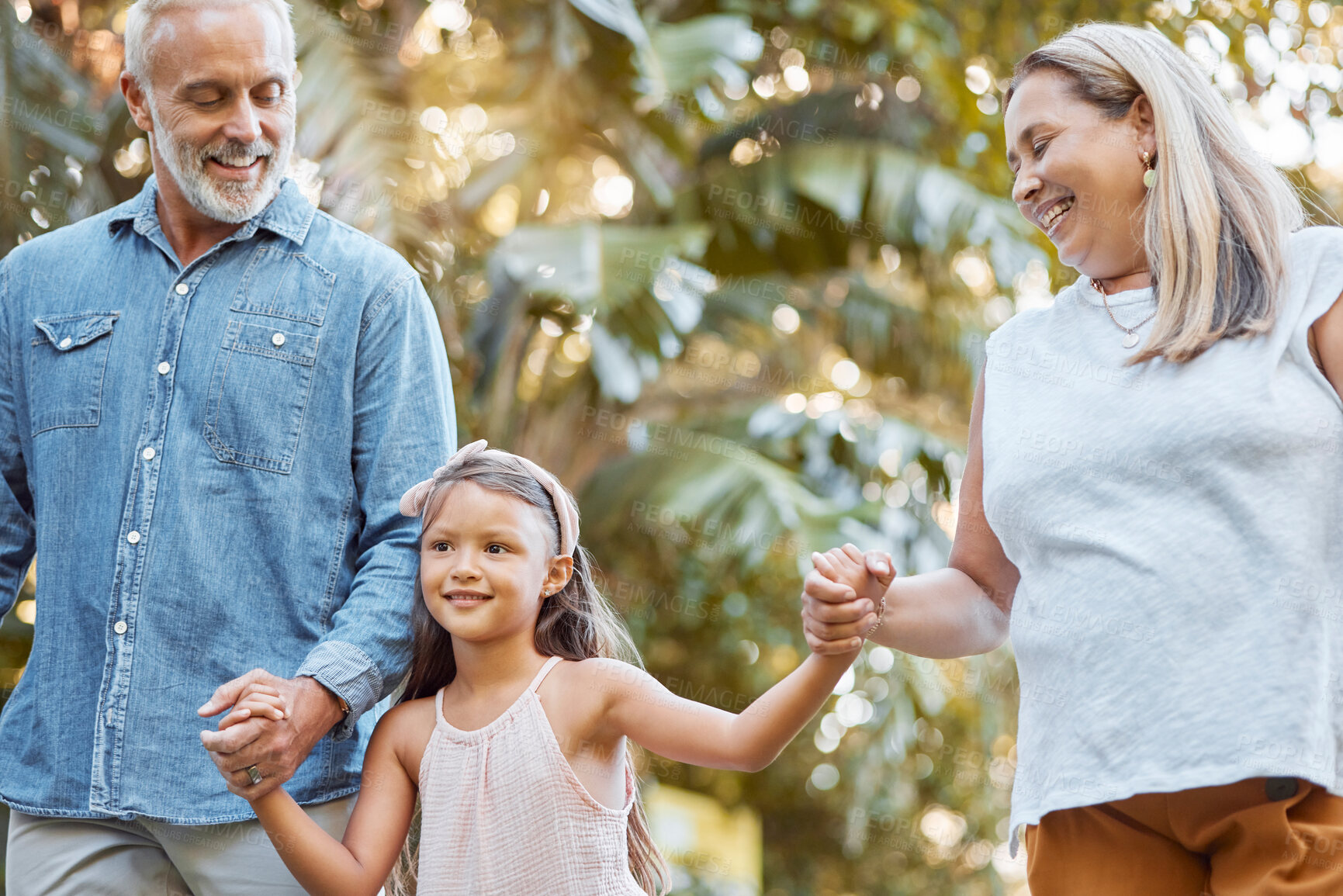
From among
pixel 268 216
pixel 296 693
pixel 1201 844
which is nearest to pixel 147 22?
pixel 268 216

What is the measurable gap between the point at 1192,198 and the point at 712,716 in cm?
101

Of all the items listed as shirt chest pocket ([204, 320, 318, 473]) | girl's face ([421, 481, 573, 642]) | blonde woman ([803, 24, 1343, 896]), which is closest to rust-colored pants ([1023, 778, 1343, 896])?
blonde woman ([803, 24, 1343, 896])

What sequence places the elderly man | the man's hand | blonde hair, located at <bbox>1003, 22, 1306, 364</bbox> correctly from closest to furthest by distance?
blonde hair, located at <bbox>1003, 22, 1306, 364</bbox>
the man's hand
the elderly man

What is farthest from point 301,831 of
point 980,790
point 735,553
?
point 980,790

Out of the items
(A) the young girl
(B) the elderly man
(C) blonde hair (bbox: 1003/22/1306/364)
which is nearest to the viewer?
(C) blonde hair (bbox: 1003/22/1306/364)

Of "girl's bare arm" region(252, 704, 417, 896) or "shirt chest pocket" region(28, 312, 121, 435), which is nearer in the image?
"girl's bare arm" region(252, 704, 417, 896)

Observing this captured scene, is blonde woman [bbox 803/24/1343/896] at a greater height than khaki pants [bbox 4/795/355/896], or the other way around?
blonde woman [bbox 803/24/1343/896]

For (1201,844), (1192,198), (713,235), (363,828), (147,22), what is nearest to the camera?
(1201,844)

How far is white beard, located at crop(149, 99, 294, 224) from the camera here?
85.8 inches

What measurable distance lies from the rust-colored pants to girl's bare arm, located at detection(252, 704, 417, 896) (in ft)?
3.18

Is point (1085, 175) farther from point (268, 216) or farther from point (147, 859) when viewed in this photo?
point (147, 859)

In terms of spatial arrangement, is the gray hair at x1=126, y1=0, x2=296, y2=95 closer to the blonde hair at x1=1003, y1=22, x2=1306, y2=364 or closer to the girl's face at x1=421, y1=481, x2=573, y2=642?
the girl's face at x1=421, y1=481, x2=573, y2=642

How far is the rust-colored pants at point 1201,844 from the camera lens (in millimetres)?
1503

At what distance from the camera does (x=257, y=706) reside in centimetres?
181
